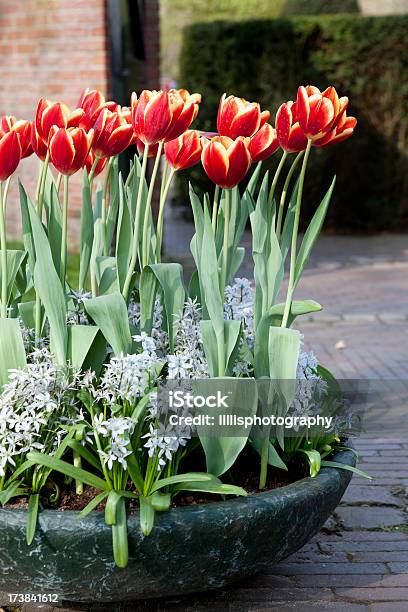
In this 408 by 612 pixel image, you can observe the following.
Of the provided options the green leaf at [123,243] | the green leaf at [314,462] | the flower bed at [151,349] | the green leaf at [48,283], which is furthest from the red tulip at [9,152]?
the green leaf at [314,462]

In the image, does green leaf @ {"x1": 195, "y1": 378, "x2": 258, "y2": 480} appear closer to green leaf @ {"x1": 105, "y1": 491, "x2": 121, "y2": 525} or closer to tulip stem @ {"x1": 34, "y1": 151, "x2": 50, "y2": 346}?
green leaf @ {"x1": 105, "y1": 491, "x2": 121, "y2": 525}

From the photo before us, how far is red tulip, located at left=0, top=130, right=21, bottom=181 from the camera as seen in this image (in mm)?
2256

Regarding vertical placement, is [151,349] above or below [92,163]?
below

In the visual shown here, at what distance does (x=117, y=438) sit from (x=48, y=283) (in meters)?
0.44

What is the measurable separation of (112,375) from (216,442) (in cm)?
31

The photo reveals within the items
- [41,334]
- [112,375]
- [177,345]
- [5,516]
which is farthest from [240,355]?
[5,516]

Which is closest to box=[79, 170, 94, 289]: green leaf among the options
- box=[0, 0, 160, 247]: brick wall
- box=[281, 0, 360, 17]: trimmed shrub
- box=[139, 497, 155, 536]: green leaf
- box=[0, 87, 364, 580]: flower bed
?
box=[0, 87, 364, 580]: flower bed

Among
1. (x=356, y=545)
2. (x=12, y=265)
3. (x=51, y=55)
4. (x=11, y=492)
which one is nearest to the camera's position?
(x=11, y=492)

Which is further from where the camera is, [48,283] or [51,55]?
[51,55]

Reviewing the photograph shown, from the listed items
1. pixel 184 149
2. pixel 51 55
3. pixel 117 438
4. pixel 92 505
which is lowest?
pixel 92 505

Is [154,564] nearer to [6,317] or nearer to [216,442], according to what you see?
[216,442]

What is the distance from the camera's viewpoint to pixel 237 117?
230 centimetres

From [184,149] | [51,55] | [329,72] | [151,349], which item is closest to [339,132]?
[184,149]

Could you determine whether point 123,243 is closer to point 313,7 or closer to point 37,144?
point 37,144
